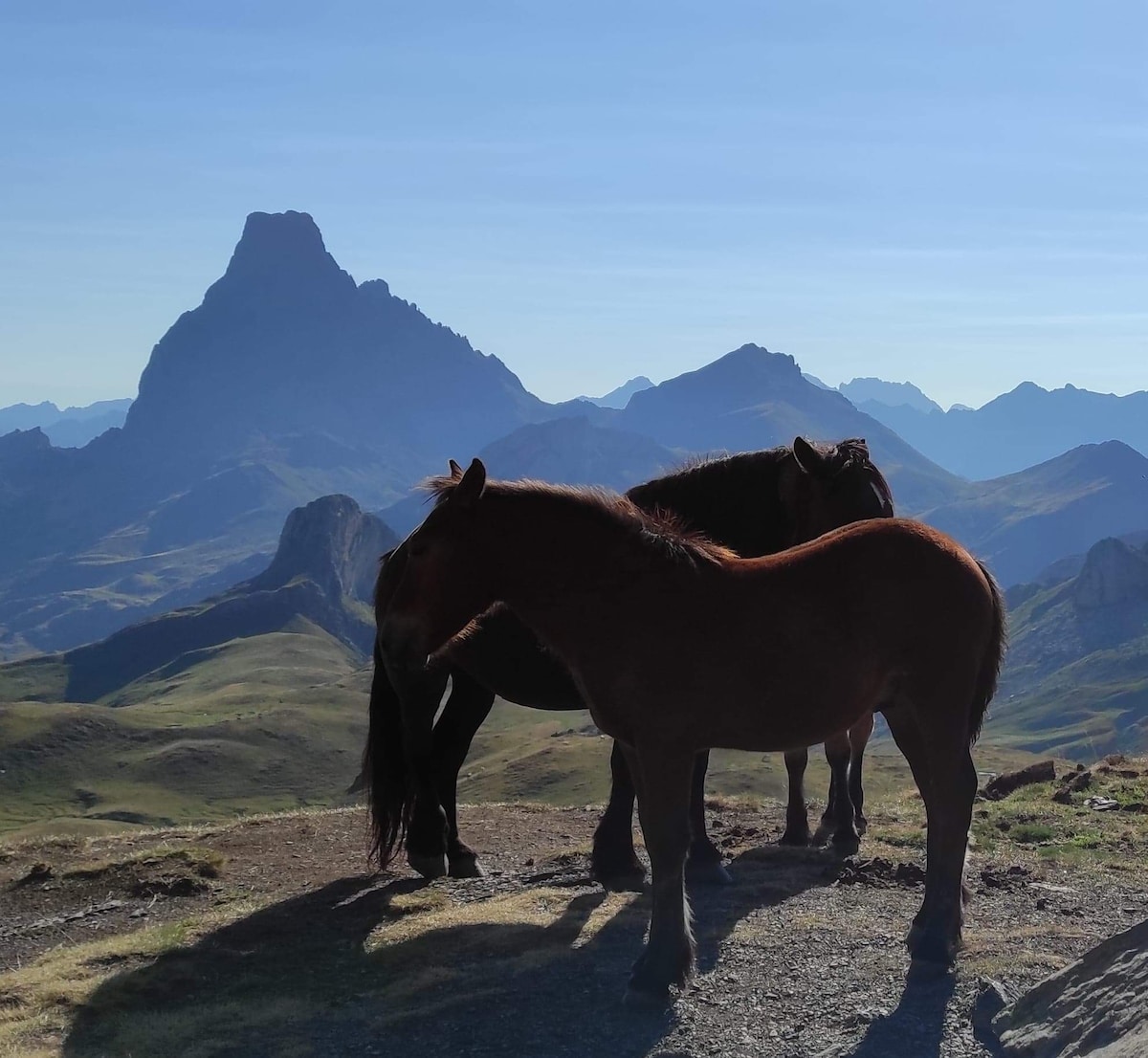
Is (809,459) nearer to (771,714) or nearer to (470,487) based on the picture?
(771,714)

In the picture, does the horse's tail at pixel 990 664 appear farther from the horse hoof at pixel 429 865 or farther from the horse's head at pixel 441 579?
the horse hoof at pixel 429 865

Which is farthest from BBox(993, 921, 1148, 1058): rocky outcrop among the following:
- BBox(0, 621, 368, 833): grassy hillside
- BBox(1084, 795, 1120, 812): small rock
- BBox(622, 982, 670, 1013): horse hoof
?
BBox(0, 621, 368, 833): grassy hillside

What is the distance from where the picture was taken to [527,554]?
793cm

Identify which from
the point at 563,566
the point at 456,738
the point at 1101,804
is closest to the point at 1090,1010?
the point at 563,566

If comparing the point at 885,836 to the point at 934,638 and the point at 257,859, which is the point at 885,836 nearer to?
the point at 934,638

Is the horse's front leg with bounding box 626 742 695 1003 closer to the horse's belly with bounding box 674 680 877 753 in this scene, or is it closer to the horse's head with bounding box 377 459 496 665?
the horse's belly with bounding box 674 680 877 753

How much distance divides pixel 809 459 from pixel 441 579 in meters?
4.08

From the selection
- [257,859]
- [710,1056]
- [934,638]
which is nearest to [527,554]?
[934,638]

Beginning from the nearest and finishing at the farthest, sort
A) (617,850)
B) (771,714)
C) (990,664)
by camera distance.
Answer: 1. (771,714)
2. (990,664)
3. (617,850)

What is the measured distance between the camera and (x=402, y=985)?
899cm

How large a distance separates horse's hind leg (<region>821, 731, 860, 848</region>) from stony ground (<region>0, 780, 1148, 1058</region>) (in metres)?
0.27

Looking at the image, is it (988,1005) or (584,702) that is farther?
(584,702)

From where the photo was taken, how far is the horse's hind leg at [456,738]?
12.2 meters

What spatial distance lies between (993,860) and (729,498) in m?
4.91
